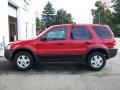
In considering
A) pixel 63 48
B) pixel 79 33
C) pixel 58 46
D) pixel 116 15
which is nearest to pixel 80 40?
pixel 79 33

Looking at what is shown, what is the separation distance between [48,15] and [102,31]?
307ft

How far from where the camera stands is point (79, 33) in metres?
12.8

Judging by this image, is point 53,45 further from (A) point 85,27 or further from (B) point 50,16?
(B) point 50,16

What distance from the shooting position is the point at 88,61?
498 inches

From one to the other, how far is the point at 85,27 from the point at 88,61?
1339 millimetres

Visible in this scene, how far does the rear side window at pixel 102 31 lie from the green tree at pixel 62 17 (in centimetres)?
9017

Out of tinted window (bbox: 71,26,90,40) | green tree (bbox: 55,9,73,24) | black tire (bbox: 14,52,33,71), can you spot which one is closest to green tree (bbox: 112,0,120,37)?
green tree (bbox: 55,9,73,24)

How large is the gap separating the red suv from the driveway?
408 millimetres

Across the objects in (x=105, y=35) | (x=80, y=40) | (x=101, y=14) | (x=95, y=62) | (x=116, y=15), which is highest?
(x=101, y=14)

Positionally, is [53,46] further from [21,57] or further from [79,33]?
[21,57]

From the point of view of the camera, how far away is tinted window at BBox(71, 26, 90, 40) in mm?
12742

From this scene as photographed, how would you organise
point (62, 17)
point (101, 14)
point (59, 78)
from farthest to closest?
point (101, 14) < point (62, 17) < point (59, 78)

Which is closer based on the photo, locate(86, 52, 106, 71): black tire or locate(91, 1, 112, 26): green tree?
locate(86, 52, 106, 71): black tire

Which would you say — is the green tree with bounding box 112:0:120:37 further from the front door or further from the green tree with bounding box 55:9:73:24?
the front door
